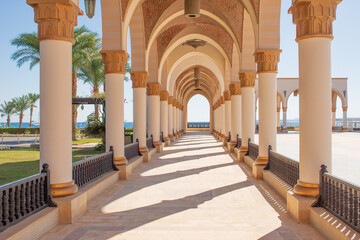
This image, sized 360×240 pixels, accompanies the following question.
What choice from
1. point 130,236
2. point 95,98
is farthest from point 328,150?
point 95,98

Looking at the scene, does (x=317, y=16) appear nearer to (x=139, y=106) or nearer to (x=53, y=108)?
(x=53, y=108)

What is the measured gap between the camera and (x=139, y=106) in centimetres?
1148

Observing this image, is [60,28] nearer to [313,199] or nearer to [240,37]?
[313,199]

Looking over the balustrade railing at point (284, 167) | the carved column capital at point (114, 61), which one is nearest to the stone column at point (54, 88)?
the carved column capital at point (114, 61)

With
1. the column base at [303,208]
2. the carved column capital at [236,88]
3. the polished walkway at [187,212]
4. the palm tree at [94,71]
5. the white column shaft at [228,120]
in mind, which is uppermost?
the palm tree at [94,71]

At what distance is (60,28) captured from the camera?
480 cm

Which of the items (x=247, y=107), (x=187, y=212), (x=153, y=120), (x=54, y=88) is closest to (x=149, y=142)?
(x=153, y=120)

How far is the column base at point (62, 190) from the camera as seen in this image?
4715 millimetres

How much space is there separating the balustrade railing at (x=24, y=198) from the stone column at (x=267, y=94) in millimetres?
5528

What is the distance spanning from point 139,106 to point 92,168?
5.08 m

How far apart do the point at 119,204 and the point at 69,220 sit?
4.05 feet

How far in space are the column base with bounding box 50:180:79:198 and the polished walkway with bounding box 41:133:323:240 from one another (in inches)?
17.7

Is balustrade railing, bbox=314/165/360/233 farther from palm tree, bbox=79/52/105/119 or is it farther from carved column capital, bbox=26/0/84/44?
palm tree, bbox=79/52/105/119

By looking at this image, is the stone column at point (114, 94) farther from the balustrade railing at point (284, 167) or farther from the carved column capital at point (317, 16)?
the carved column capital at point (317, 16)
